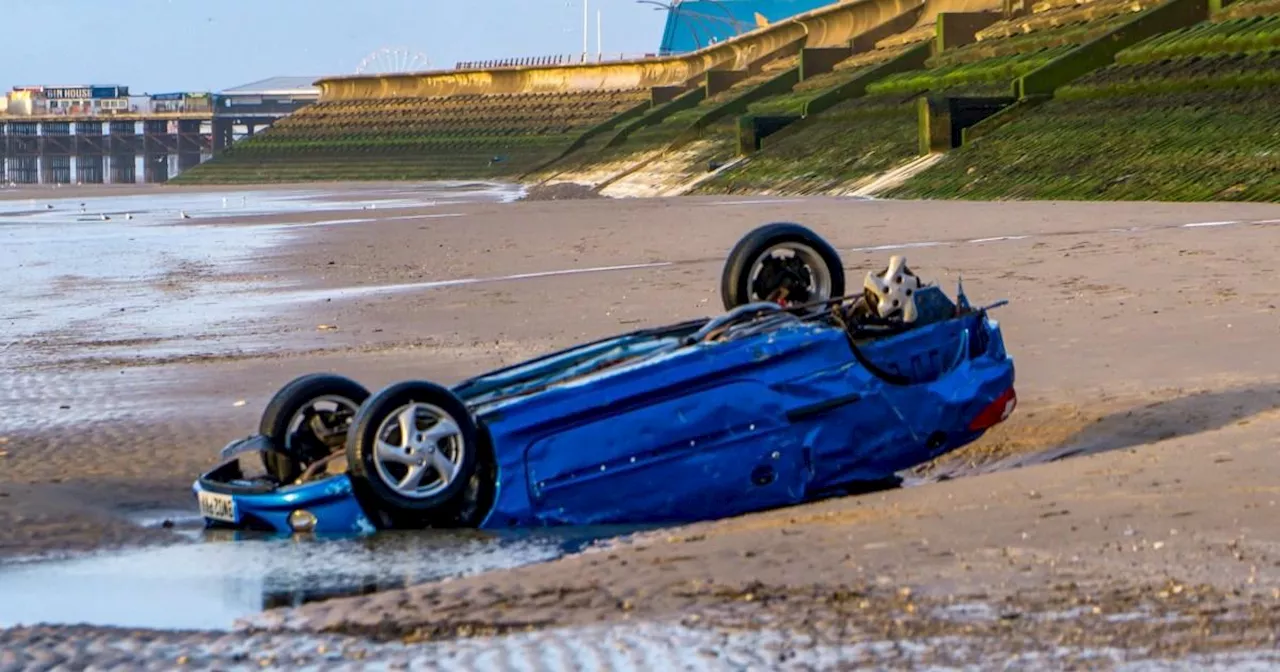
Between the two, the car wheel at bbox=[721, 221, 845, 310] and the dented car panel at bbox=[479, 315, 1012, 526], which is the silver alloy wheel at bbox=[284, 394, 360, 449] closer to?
the dented car panel at bbox=[479, 315, 1012, 526]

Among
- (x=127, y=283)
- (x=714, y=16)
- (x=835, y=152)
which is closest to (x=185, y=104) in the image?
(x=714, y=16)

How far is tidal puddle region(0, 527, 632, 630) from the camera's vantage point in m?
5.33

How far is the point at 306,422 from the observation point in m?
7.22

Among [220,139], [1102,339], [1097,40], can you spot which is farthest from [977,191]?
[220,139]

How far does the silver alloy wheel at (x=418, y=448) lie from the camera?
636cm

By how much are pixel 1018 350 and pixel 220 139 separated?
500 ft

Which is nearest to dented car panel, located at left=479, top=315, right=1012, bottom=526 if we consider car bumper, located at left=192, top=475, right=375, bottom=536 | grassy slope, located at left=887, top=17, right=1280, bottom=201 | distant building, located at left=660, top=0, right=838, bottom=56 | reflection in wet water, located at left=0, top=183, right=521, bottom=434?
car bumper, located at left=192, top=475, right=375, bottom=536

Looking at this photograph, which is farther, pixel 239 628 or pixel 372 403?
pixel 372 403

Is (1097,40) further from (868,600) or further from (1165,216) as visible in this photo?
(868,600)

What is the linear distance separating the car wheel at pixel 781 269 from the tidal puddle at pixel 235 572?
6.17 ft

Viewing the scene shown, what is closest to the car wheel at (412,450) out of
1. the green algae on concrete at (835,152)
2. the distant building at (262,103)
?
the green algae on concrete at (835,152)

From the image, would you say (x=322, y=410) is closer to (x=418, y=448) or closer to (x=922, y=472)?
(x=418, y=448)

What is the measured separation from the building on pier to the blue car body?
153821mm

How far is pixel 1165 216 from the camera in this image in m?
19.0
